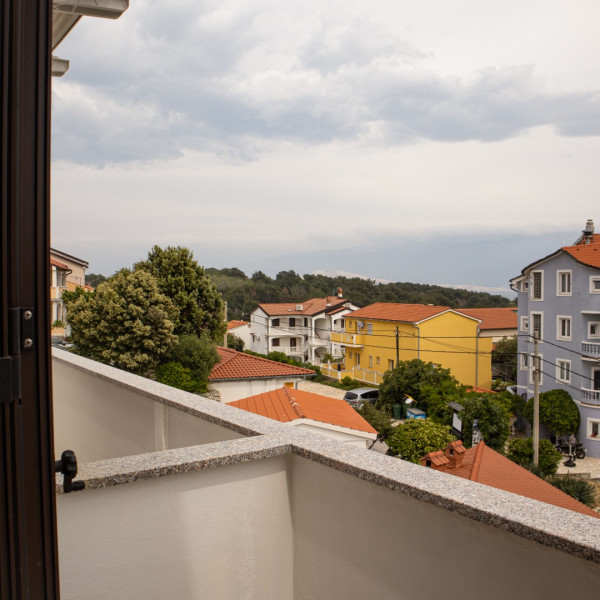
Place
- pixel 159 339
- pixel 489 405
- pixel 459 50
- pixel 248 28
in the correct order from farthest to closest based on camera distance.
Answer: pixel 489 405
pixel 159 339
pixel 459 50
pixel 248 28

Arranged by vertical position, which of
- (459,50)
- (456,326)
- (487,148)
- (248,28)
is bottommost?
(456,326)

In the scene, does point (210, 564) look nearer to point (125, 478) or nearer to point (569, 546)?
point (125, 478)

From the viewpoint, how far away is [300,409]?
964cm

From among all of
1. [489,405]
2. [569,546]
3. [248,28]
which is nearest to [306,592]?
[569,546]

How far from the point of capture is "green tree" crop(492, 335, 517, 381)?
31.3 meters

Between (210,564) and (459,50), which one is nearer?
(210,564)

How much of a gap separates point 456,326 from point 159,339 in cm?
1908

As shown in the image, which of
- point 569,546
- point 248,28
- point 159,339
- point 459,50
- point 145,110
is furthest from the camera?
point 159,339

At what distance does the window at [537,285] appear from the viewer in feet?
75.0

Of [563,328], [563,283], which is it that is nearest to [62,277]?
[563,283]

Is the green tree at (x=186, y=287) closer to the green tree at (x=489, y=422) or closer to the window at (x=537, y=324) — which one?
the green tree at (x=489, y=422)

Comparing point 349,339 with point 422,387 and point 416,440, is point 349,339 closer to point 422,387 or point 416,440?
point 422,387

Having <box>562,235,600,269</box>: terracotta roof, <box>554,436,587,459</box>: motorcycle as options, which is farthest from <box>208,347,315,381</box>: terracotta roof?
<box>562,235,600,269</box>: terracotta roof

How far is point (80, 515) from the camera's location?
5.04 ft
